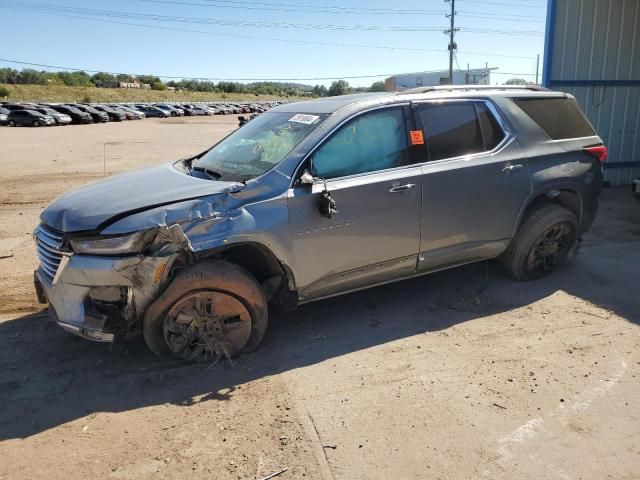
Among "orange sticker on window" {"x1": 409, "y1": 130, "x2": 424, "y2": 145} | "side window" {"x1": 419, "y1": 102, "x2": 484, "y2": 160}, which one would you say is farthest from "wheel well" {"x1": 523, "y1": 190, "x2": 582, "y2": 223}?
"orange sticker on window" {"x1": 409, "y1": 130, "x2": 424, "y2": 145}

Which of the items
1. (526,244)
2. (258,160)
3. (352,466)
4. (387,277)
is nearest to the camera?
(352,466)

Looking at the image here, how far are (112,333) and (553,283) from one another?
4.07m

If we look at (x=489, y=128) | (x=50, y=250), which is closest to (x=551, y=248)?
(x=489, y=128)

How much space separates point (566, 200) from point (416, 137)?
199cm

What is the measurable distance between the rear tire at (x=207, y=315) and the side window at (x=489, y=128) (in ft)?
8.06

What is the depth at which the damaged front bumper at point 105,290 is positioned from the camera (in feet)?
10.6

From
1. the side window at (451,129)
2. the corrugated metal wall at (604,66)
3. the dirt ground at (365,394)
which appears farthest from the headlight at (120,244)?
the corrugated metal wall at (604,66)

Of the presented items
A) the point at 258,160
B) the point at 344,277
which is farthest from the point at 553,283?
the point at 258,160

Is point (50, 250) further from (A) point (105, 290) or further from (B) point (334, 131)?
(B) point (334, 131)

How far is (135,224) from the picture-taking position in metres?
3.26

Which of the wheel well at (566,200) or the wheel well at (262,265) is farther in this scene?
the wheel well at (566,200)

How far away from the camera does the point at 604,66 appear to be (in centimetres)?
957

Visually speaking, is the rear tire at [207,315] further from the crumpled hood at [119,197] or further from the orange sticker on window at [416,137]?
the orange sticker on window at [416,137]

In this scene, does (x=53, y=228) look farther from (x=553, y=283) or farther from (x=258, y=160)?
(x=553, y=283)
